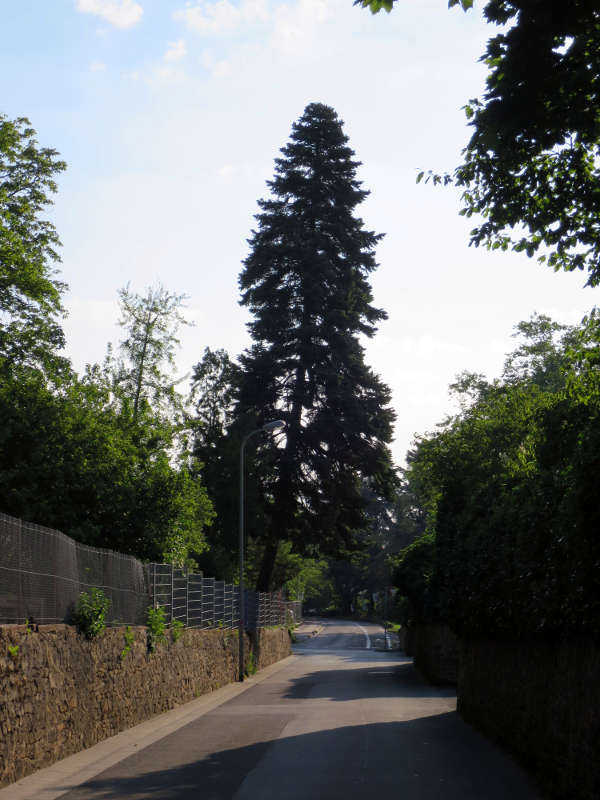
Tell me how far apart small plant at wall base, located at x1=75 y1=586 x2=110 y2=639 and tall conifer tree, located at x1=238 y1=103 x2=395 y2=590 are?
2839 cm

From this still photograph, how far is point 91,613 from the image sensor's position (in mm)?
15781

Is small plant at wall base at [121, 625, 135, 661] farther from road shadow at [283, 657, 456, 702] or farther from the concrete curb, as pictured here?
road shadow at [283, 657, 456, 702]

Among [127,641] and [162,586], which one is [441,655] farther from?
[127,641]

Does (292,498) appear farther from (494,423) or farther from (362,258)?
(494,423)

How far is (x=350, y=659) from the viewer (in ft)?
178

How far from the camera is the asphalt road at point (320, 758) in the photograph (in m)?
11.3

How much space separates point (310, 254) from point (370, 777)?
120 feet

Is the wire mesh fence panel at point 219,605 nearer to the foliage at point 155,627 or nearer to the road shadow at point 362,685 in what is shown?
the road shadow at point 362,685

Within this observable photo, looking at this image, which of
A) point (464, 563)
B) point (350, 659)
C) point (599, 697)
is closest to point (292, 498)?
point (350, 659)

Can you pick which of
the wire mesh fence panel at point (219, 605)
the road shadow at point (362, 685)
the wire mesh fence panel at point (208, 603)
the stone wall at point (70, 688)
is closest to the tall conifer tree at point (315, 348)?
the road shadow at point (362, 685)

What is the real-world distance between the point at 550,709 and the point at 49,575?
24.0 ft

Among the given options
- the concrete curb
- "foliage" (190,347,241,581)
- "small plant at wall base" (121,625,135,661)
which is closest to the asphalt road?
the concrete curb

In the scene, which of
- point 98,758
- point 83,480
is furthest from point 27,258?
point 98,758

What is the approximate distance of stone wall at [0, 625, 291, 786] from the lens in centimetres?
1189
